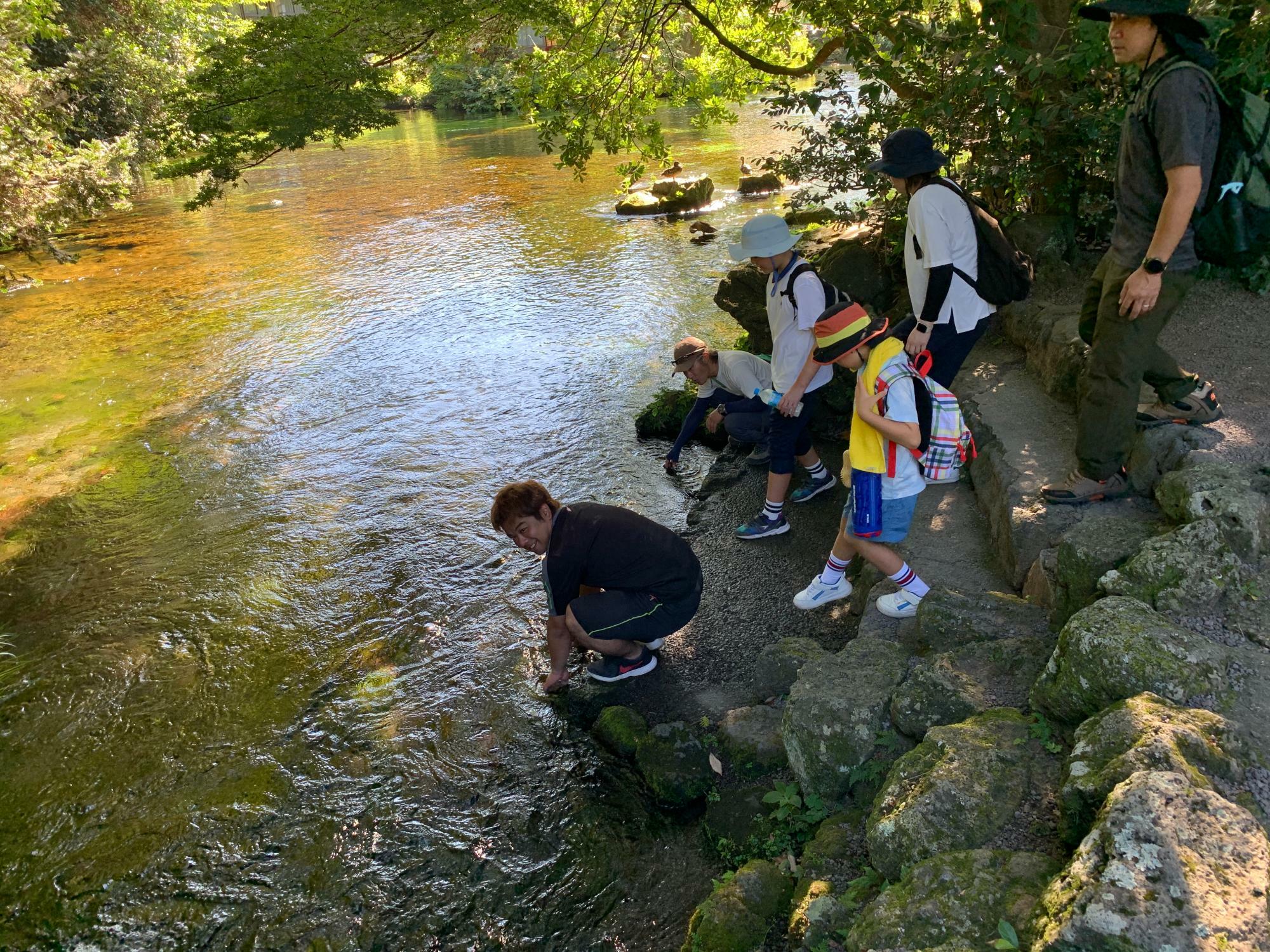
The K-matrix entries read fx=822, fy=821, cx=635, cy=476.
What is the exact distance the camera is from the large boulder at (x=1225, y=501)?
3168mm

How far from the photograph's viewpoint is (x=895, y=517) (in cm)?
397

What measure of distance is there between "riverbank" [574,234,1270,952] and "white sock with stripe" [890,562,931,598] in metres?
0.22

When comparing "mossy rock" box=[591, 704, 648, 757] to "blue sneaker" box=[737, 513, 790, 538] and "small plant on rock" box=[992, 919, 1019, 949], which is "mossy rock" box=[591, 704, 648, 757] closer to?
"blue sneaker" box=[737, 513, 790, 538]

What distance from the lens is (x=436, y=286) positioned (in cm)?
1378

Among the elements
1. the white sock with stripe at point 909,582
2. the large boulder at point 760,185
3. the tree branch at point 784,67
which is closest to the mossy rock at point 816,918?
the white sock with stripe at point 909,582

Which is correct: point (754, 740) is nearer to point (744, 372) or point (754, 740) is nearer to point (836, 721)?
point (836, 721)

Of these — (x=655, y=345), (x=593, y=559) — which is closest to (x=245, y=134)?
(x=655, y=345)

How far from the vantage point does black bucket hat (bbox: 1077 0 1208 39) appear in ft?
10.3

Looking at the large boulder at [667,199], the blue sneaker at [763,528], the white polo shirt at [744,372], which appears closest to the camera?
the blue sneaker at [763,528]

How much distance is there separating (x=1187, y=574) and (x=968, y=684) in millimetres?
885

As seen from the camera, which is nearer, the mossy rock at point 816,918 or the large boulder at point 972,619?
the mossy rock at point 816,918

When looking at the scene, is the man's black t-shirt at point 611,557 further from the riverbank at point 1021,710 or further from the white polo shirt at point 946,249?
the white polo shirt at point 946,249

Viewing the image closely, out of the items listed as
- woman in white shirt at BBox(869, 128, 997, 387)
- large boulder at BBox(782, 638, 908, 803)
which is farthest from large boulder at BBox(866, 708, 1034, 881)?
woman in white shirt at BBox(869, 128, 997, 387)

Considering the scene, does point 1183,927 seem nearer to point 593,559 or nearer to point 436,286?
point 593,559
